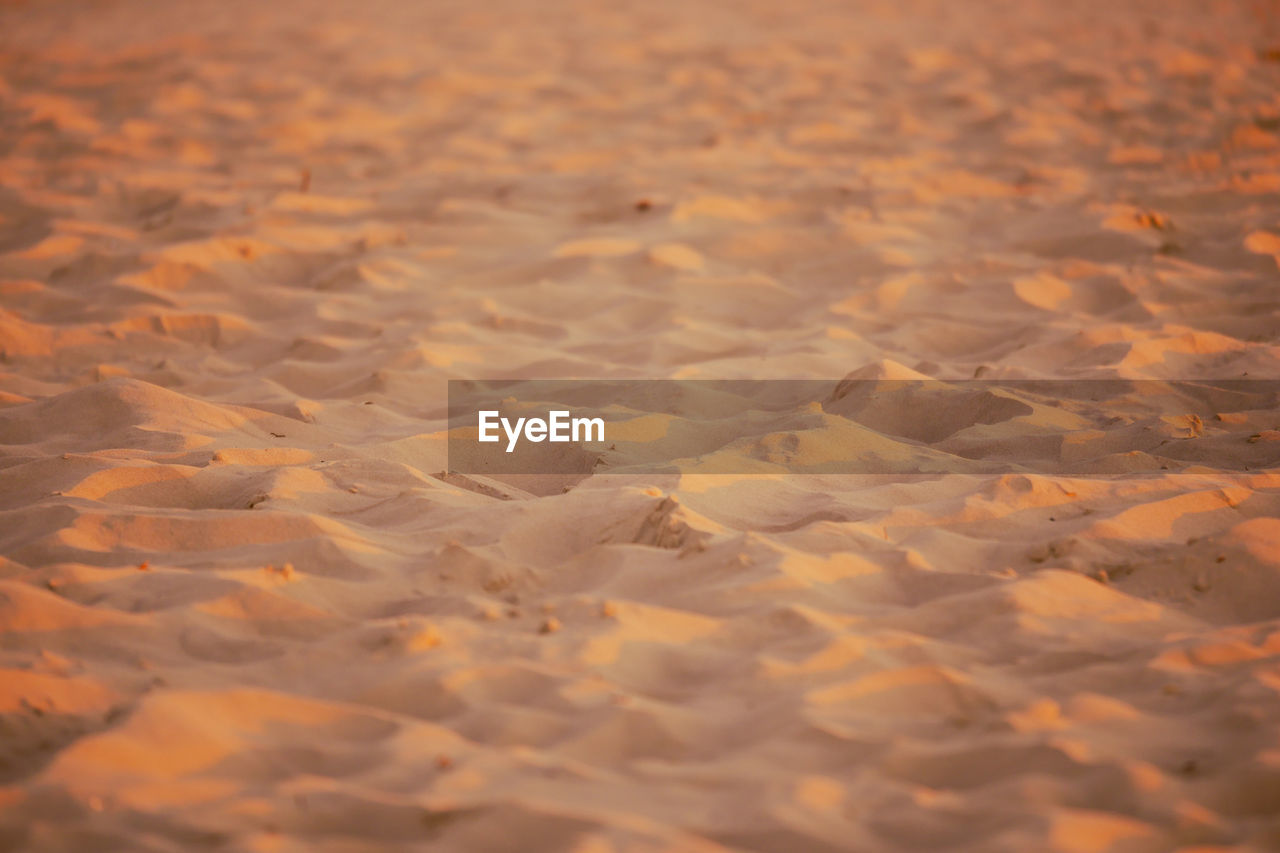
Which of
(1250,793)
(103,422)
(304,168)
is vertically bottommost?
(1250,793)

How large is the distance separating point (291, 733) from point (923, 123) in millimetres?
4564

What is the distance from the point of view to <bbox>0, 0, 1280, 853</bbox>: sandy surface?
170 centimetres

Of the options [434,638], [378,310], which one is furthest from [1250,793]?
[378,310]

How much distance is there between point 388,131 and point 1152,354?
363 centimetres

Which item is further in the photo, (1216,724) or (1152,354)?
(1152,354)

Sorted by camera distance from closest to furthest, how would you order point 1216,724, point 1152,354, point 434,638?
point 1216,724 → point 434,638 → point 1152,354

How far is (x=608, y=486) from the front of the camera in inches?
103

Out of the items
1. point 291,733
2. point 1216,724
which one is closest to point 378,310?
point 291,733

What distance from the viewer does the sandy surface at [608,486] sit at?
1697 millimetres

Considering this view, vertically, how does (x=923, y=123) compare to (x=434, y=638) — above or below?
above

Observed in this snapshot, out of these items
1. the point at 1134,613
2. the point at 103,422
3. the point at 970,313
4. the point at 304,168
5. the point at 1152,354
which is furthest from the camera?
the point at 304,168

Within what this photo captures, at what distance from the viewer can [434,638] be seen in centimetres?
199

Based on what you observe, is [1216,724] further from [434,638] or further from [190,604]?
[190,604]

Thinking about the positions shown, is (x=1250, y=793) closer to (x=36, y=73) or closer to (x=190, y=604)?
(x=190, y=604)
